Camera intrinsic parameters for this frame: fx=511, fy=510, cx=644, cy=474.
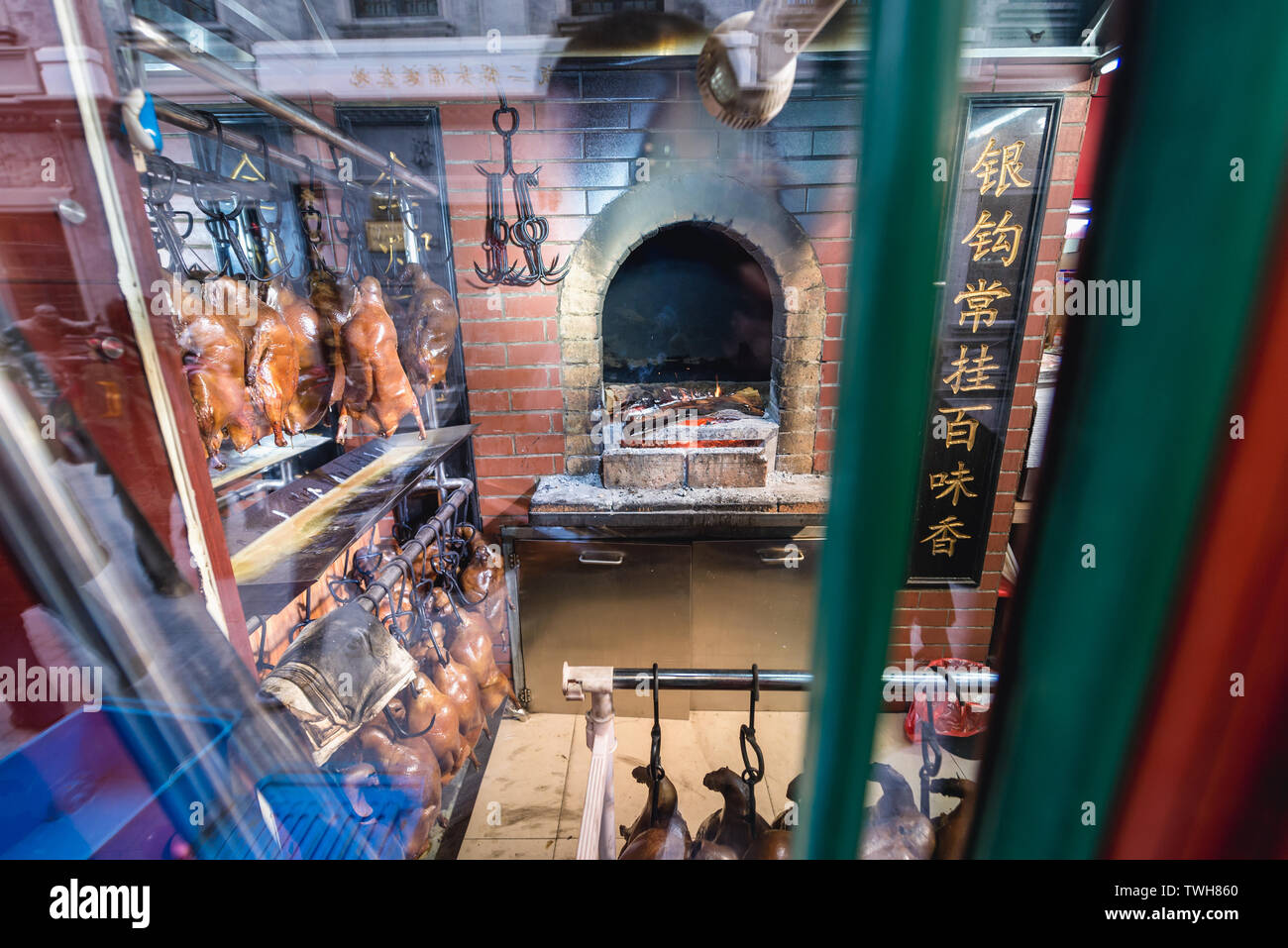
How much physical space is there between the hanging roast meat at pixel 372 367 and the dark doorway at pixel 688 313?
1406mm

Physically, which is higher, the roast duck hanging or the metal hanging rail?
the metal hanging rail

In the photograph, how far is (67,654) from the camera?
0.76 metres

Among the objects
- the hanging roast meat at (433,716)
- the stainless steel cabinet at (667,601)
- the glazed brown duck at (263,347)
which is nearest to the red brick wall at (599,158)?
the stainless steel cabinet at (667,601)

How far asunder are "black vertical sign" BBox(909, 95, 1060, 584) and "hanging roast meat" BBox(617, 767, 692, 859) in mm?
1491

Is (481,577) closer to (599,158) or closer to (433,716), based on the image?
(433,716)

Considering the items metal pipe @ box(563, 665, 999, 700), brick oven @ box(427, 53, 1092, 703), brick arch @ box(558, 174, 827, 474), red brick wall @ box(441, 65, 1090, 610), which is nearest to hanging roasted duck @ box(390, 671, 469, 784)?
metal pipe @ box(563, 665, 999, 700)

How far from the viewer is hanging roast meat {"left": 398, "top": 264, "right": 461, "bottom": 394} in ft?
6.50

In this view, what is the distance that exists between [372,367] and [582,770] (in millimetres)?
2136

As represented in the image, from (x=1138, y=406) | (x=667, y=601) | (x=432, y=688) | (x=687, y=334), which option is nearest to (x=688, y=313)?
(x=687, y=334)

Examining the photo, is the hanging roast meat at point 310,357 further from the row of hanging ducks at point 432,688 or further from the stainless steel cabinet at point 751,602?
the stainless steel cabinet at point 751,602

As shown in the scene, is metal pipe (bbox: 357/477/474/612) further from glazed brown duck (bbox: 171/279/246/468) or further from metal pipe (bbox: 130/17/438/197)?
metal pipe (bbox: 130/17/438/197)

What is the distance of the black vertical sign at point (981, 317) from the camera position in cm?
226
